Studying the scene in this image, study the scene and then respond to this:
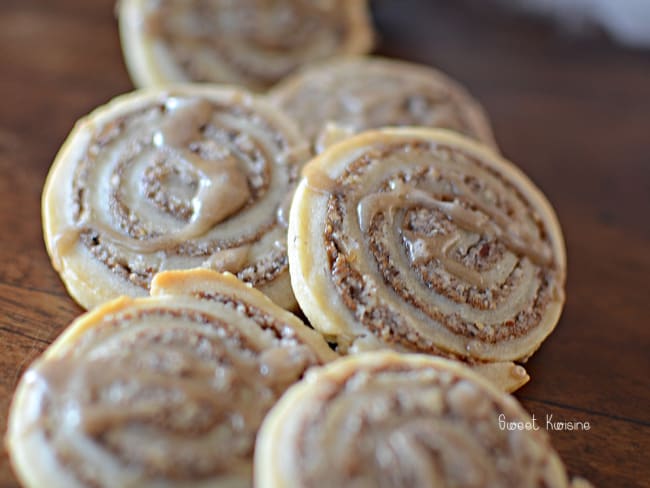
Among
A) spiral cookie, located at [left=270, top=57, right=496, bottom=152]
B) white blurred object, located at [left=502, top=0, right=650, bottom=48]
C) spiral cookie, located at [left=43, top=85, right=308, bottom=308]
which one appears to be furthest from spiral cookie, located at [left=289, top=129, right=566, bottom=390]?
white blurred object, located at [left=502, top=0, right=650, bottom=48]

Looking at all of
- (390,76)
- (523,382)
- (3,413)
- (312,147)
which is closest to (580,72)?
(390,76)

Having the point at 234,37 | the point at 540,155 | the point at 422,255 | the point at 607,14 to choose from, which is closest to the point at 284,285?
the point at 422,255

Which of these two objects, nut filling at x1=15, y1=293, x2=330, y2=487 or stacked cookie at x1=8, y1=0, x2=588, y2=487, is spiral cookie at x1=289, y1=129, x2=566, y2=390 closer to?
stacked cookie at x1=8, y1=0, x2=588, y2=487

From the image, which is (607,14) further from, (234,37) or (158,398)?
(158,398)

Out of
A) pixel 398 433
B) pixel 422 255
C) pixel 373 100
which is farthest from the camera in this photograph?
pixel 373 100

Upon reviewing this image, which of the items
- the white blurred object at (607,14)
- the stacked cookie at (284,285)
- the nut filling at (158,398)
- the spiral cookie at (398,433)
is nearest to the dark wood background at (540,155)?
the white blurred object at (607,14)

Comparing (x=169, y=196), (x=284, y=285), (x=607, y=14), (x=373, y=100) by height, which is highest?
(x=607, y=14)
